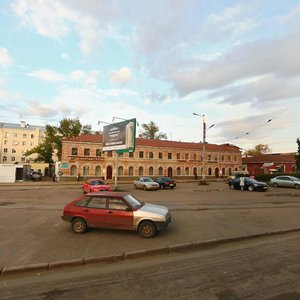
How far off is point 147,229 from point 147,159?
44.2 m

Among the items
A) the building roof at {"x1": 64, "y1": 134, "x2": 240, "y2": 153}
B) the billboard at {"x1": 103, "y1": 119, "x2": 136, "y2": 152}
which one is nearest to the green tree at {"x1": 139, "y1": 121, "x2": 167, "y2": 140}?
the building roof at {"x1": 64, "y1": 134, "x2": 240, "y2": 153}

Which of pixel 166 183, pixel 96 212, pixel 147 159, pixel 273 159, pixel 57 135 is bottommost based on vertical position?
pixel 166 183

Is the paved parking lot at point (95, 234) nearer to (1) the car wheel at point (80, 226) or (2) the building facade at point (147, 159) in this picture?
(1) the car wheel at point (80, 226)

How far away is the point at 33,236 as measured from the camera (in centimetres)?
820

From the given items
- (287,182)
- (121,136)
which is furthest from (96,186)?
(287,182)

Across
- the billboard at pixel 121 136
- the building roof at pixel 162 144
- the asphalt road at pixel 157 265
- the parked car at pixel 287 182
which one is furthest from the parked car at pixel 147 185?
the building roof at pixel 162 144

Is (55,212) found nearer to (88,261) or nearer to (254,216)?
(88,261)

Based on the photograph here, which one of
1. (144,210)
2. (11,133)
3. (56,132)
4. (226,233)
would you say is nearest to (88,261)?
(144,210)

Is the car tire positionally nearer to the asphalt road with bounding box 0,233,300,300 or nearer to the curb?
the curb

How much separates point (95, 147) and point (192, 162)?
896 inches

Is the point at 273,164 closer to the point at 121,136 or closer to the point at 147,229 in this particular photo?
the point at 121,136

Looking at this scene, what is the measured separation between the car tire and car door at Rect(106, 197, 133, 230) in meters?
0.90

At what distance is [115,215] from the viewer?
850 centimetres

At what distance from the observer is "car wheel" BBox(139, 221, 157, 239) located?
8250mm
